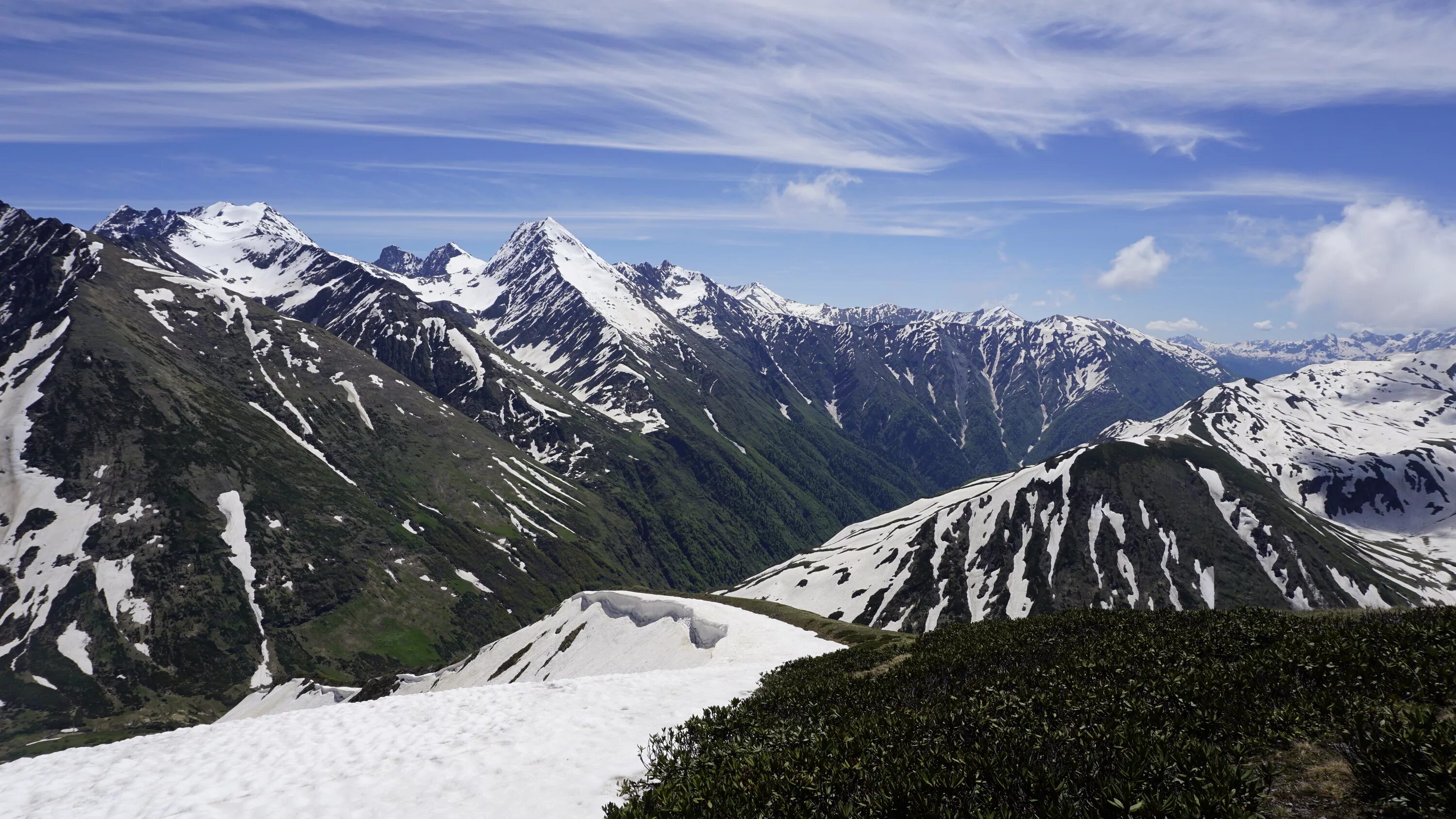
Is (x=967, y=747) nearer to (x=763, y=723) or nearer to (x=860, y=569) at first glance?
(x=763, y=723)

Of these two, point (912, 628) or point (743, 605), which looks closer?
point (743, 605)

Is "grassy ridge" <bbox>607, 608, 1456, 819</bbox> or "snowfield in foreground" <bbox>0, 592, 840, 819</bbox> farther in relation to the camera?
"snowfield in foreground" <bbox>0, 592, 840, 819</bbox>

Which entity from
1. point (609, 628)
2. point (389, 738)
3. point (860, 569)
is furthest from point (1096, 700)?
point (860, 569)

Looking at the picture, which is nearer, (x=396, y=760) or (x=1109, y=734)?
(x=1109, y=734)

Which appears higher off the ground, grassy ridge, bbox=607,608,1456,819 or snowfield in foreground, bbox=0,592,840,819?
grassy ridge, bbox=607,608,1456,819
